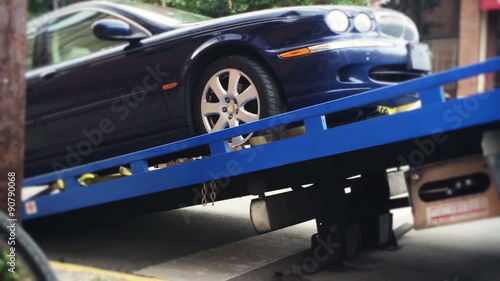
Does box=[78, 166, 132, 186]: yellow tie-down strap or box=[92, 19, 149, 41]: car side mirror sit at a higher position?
box=[92, 19, 149, 41]: car side mirror

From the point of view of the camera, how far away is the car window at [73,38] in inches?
162

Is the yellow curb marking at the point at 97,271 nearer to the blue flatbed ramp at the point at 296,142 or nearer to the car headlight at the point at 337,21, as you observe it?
the blue flatbed ramp at the point at 296,142

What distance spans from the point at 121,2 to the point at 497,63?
2.91m

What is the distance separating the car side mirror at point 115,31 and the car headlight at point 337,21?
54.4 inches

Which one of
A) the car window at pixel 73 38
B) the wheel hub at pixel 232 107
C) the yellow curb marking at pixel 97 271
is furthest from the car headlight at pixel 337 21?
the yellow curb marking at pixel 97 271

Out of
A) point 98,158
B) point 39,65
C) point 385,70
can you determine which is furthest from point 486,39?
point 39,65

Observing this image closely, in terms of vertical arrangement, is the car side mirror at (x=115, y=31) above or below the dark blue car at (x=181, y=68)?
above

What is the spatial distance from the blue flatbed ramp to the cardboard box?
0.22 m

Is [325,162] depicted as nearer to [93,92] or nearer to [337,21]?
[337,21]

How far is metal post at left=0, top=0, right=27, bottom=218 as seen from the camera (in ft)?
8.69

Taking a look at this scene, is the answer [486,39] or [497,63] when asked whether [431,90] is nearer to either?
[497,63]

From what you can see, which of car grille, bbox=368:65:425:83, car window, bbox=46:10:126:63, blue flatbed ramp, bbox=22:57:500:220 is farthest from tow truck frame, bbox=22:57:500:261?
car window, bbox=46:10:126:63

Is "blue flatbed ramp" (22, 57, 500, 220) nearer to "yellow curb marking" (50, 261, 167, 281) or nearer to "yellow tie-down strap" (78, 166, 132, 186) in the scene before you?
"yellow tie-down strap" (78, 166, 132, 186)

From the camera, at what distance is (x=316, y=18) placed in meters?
3.20
